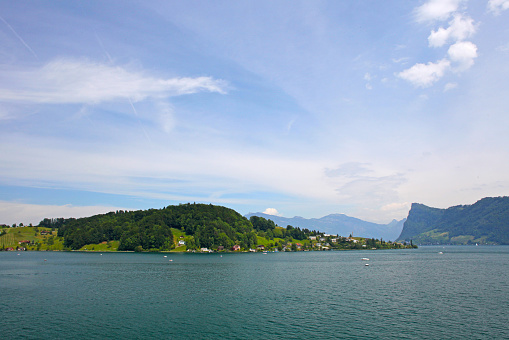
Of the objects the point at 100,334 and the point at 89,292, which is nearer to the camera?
the point at 100,334

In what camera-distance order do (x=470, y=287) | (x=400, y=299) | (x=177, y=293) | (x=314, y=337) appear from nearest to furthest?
(x=314, y=337), (x=400, y=299), (x=177, y=293), (x=470, y=287)

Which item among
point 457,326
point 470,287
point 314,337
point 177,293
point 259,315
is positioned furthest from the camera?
point 470,287

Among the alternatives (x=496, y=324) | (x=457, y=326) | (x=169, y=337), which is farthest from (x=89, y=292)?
(x=496, y=324)

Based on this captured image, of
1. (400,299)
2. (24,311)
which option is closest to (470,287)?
(400,299)

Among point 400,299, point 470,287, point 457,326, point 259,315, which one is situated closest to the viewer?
point 457,326

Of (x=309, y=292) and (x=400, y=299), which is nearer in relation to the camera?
(x=400, y=299)

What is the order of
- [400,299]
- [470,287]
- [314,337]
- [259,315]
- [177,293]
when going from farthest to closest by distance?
[470,287] < [177,293] < [400,299] < [259,315] < [314,337]

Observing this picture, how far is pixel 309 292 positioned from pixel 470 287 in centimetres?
4854

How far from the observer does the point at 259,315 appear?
61719 mm

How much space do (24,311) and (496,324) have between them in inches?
3472

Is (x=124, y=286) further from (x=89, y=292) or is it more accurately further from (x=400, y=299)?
(x=400, y=299)

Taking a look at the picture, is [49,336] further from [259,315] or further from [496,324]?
[496,324]

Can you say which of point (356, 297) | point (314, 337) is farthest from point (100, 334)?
point (356, 297)

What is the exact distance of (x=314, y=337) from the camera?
48.5 m
